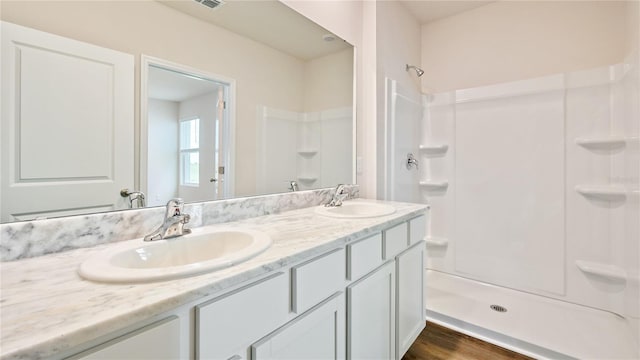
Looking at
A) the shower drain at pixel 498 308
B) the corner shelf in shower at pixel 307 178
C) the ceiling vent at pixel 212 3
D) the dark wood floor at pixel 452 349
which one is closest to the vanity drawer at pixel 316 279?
the corner shelf in shower at pixel 307 178

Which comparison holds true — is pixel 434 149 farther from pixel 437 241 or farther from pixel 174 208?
pixel 174 208

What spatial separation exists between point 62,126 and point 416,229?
62.8 inches

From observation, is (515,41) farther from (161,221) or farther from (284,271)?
(161,221)

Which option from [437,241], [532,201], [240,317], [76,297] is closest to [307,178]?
[240,317]

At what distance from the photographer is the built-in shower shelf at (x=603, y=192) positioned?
1.93 metres

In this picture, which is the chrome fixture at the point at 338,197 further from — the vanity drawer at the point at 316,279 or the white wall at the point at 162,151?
the white wall at the point at 162,151

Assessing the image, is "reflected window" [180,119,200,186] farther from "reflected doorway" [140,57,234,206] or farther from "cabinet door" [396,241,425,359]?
"cabinet door" [396,241,425,359]

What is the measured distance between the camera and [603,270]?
1988 mm

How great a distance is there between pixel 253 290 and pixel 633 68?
2.41 meters

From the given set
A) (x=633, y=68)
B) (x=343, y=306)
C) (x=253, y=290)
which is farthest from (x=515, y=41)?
(x=253, y=290)

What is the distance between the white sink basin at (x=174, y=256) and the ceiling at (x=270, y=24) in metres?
0.90

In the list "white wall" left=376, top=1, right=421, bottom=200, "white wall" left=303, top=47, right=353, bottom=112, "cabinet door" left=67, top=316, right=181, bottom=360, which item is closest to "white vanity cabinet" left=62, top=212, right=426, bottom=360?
"cabinet door" left=67, top=316, right=181, bottom=360

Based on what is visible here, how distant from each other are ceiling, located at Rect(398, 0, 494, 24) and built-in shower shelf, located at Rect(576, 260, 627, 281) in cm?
222

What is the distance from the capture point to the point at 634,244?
1702 millimetres
